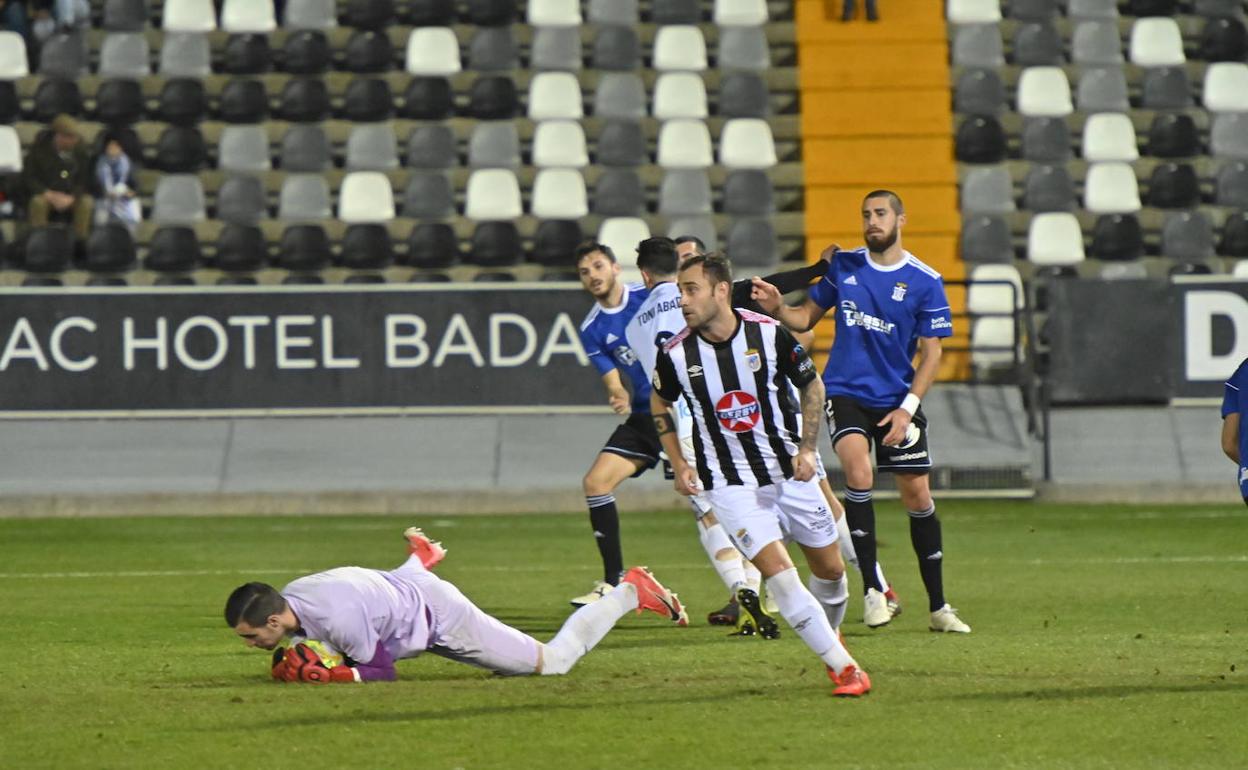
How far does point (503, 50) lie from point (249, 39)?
2.99 meters

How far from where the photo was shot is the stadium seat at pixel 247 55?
24344mm

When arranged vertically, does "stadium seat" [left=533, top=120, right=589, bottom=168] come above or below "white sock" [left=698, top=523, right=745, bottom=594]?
above

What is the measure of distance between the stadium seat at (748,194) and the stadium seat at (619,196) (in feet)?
3.21

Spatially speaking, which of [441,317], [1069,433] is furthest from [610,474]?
[1069,433]

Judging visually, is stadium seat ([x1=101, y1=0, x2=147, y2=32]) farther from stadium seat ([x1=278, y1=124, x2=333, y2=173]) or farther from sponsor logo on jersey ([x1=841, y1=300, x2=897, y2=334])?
sponsor logo on jersey ([x1=841, y1=300, x2=897, y2=334])

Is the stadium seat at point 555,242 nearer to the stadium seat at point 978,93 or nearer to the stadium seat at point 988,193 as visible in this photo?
the stadium seat at point 988,193

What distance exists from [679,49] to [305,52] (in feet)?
14.5

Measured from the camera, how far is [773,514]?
8766 millimetres

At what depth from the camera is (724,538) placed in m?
10.9

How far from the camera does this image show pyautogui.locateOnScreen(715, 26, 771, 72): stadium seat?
2467 cm

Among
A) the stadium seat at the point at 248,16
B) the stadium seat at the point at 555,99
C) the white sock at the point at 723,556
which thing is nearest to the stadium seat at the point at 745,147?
the stadium seat at the point at 555,99

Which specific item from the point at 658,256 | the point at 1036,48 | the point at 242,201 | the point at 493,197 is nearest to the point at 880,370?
the point at 658,256

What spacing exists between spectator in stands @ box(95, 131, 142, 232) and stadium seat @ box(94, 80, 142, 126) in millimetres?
1680

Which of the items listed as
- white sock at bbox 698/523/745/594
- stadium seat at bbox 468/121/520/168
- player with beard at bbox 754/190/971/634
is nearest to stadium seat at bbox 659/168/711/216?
stadium seat at bbox 468/121/520/168
